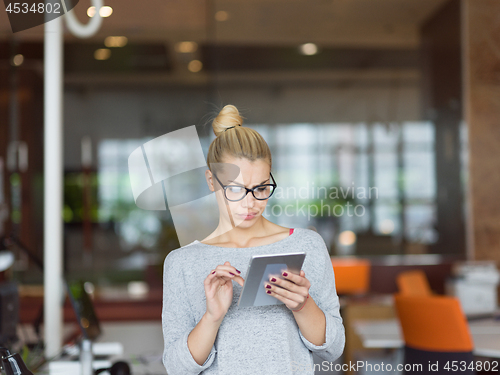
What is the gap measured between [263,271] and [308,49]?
19.4 feet

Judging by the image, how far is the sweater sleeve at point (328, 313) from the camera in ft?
3.61

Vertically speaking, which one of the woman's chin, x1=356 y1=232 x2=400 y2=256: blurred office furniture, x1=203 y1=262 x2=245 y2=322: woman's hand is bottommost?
x1=356 y1=232 x2=400 y2=256: blurred office furniture

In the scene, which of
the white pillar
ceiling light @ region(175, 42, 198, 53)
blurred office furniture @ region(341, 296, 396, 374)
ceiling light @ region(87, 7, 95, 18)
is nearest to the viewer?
ceiling light @ region(87, 7, 95, 18)

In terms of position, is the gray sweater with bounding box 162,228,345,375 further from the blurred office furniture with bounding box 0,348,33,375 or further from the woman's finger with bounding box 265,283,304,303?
the blurred office furniture with bounding box 0,348,33,375

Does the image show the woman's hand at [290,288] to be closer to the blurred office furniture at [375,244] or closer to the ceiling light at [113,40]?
the ceiling light at [113,40]

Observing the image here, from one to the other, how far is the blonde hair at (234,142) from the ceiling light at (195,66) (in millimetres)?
8405

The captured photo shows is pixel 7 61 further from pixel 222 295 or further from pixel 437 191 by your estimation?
pixel 222 295

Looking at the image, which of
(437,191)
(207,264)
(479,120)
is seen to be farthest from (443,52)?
(207,264)

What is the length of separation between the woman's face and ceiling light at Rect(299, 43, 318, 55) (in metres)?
5.41

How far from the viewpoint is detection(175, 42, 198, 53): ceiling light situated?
8.36m

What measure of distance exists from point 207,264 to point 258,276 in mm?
183

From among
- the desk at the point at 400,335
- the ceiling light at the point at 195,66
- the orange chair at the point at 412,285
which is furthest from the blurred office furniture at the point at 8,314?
the ceiling light at the point at 195,66

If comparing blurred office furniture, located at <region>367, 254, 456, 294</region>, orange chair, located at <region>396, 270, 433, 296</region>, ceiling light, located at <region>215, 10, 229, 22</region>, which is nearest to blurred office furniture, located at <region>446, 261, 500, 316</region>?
orange chair, located at <region>396, 270, 433, 296</region>

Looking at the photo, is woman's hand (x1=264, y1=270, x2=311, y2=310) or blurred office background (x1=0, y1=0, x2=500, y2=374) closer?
woman's hand (x1=264, y1=270, x2=311, y2=310)
